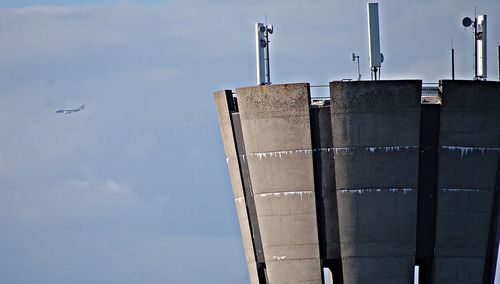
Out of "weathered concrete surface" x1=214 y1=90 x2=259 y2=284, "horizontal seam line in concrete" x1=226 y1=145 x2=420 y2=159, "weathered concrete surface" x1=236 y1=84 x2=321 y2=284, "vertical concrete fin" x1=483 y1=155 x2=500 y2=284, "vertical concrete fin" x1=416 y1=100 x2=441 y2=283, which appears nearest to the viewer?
"horizontal seam line in concrete" x1=226 y1=145 x2=420 y2=159

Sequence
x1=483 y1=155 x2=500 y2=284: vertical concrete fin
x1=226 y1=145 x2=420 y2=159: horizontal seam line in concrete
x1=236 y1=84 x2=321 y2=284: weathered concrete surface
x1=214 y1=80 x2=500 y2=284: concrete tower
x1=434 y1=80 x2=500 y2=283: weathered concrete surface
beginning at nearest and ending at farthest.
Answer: x1=226 y1=145 x2=420 y2=159: horizontal seam line in concrete → x1=214 y1=80 x2=500 y2=284: concrete tower → x1=434 y1=80 x2=500 y2=283: weathered concrete surface → x1=236 y1=84 x2=321 y2=284: weathered concrete surface → x1=483 y1=155 x2=500 y2=284: vertical concrete fin

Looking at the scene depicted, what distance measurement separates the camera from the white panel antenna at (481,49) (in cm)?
5712

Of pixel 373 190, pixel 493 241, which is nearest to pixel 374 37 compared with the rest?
pixel 373 190

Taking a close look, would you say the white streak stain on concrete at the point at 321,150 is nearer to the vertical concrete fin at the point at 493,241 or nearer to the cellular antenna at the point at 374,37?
the cellular antenna at the point at 374,37

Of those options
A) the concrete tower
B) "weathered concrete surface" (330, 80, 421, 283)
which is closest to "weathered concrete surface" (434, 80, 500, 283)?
the concrete tower

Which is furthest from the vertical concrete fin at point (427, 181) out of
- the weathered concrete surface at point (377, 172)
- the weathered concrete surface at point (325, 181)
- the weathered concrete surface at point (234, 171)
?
the weathered concrete surface at point (234, 171)

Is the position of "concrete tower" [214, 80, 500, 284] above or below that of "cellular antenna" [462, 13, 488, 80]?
below

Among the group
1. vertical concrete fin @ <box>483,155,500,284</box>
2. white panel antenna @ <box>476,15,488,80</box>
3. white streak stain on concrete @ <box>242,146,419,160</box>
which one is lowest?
vertical concrete fin @ <box>483,155,500,284</box>

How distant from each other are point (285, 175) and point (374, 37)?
216 inches

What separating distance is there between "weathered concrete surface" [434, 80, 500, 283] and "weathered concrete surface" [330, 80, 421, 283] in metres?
1.03

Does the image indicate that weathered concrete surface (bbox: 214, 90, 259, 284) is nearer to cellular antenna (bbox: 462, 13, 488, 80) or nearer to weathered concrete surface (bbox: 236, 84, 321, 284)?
weathered concrete surface (bbox: 236, 84, 321, 284)

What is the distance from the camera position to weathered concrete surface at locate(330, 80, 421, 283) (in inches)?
2137

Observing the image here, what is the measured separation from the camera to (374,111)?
54.2 meters

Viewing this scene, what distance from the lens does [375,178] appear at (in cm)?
5444
